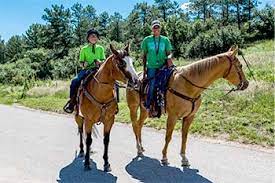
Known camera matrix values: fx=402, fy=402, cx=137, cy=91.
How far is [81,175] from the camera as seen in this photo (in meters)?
7.06

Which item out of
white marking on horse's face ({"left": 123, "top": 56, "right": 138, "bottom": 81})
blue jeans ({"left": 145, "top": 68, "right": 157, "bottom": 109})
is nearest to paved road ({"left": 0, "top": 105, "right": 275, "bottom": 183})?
blue jeans ({"left": 145, "top": 68, "right": 157, "bottom": 109})

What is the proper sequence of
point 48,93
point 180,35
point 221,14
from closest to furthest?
point 48,93, point 180,35, point 221,14

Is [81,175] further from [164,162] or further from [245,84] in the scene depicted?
[245,84]

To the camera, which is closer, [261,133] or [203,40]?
[261,133]

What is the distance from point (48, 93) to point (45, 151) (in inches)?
593

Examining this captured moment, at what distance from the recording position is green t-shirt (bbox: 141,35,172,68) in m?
7.87

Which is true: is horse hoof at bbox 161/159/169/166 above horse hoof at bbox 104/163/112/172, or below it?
above

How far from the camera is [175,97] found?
24.3 ft

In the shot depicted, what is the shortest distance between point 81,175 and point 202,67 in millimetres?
2871

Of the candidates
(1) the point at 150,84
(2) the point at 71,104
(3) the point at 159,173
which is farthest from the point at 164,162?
(2) the point at 71,104

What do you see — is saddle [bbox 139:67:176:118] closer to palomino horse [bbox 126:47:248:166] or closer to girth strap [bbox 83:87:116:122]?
palomino horse [bbox 126:47:248:166]

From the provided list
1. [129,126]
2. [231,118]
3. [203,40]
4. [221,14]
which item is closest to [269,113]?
[231,118]

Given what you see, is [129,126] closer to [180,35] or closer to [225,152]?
[225,152]

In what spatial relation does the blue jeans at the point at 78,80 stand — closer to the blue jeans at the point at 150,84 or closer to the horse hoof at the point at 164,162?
the blue jeans at the point at 150,84
